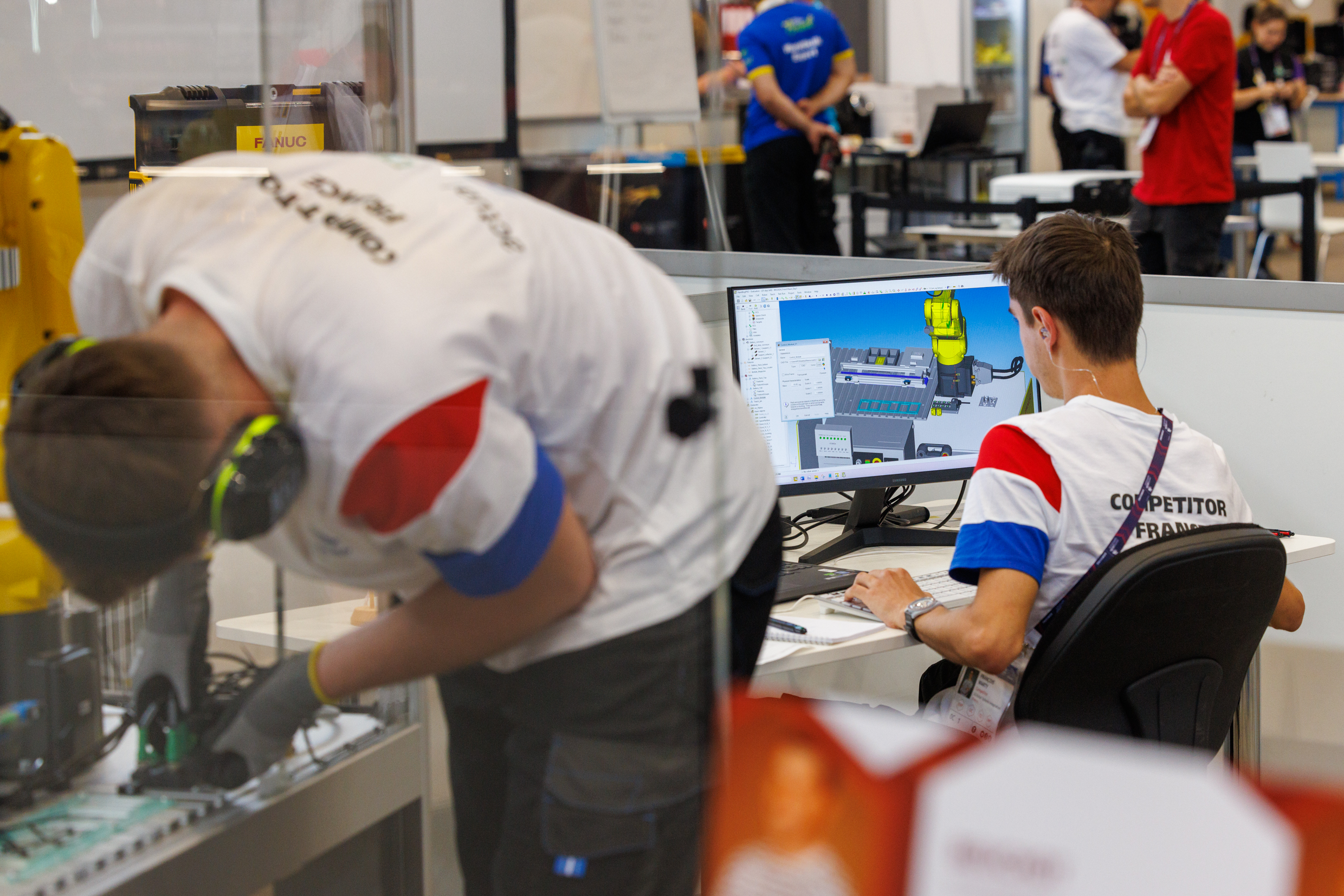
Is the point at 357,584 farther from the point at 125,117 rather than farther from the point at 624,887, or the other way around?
the point at 125,117

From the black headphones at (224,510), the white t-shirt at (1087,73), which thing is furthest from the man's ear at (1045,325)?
the white t-shirt at (1087,73)

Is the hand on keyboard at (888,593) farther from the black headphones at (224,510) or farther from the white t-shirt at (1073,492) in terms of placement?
the black headphones at (224,510)

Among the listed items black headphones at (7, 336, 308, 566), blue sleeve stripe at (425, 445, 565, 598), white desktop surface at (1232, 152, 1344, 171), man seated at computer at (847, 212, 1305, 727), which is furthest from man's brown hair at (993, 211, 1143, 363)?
white desktop surface at (1232, 152, 1344, 171)

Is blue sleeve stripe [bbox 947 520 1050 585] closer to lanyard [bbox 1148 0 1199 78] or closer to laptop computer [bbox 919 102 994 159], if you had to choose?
lanyard [bbox 1148 0 1199 78]

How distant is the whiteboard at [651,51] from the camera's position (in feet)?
3.64

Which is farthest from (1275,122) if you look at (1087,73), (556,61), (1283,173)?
(556,61)

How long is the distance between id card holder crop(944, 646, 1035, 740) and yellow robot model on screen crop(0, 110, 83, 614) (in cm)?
112

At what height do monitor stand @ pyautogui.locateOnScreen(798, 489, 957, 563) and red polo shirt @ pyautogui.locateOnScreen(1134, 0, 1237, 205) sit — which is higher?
red polo shirt @ pyautogui.locateOnScreen(1134, 0, 1237, 205)

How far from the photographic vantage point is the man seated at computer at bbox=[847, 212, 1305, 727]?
1479 millimetres

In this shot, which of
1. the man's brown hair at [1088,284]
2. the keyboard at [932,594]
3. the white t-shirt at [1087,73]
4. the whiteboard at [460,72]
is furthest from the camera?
the white t-shirt at [1087,73]

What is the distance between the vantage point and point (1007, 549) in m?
1.48

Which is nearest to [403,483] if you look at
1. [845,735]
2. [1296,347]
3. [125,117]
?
[845,735]

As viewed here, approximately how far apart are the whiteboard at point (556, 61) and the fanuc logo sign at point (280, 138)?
208 mm

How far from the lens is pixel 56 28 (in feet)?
4.41
